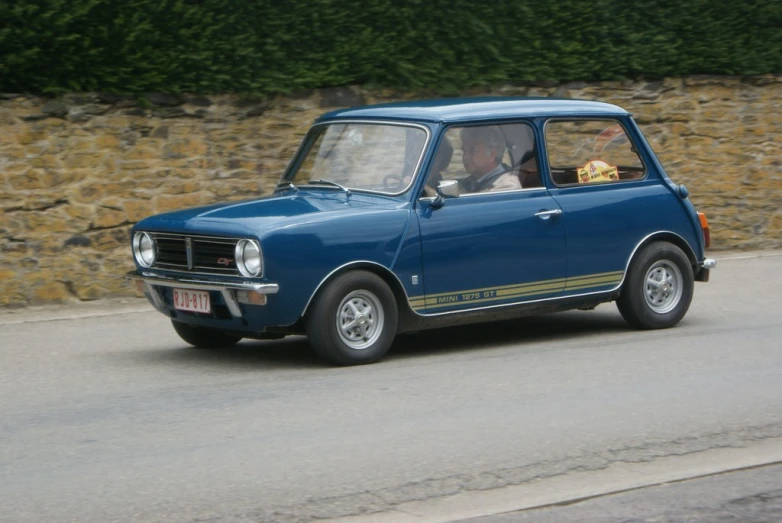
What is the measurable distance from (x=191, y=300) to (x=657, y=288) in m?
3.72

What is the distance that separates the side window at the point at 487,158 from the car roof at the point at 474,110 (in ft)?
0.31

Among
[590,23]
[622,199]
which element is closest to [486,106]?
[622,199]

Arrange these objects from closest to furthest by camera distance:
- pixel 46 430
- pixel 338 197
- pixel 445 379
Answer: pixel 46 430 → pixel 445 379 → pixel 338 197

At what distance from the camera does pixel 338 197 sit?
29.6ft

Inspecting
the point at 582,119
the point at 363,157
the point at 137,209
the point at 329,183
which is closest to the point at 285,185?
the point at 329,183

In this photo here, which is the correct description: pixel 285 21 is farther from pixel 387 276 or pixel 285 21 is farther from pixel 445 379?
pixel 445 379

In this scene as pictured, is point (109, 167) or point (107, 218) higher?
point (109, 167)

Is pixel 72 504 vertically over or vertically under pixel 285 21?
under

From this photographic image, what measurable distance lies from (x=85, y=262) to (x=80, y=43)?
6.74 feet

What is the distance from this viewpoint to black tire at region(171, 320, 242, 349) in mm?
9414

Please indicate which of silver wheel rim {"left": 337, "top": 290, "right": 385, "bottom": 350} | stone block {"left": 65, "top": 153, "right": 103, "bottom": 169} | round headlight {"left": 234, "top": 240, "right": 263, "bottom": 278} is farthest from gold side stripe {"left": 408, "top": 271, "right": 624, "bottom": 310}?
stone block {"left": 65, "top": 153, "right": 103, "bottom": 169}

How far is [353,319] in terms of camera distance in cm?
850

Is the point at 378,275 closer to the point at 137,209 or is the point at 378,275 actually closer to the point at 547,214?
the point at 547,214

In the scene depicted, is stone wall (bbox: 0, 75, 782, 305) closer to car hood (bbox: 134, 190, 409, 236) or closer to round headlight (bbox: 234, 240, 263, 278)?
car hood (bbox: 134, 190, 409, 236)
